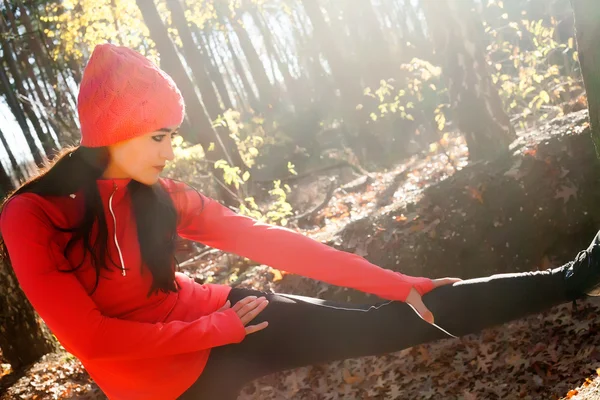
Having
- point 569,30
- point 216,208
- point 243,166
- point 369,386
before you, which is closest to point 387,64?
point 569,30

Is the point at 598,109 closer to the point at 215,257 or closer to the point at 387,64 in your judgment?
the point at 215,257

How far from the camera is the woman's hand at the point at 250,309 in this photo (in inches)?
94.7

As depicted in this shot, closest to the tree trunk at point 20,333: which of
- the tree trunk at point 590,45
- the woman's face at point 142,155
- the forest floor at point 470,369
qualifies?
the forest floor at point 470,369

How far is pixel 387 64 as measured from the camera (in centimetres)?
1798

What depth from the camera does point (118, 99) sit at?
93.0 inches

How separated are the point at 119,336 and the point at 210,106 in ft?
32.1

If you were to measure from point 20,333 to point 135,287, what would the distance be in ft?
20.2

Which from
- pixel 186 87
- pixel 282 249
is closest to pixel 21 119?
pixel 186 87

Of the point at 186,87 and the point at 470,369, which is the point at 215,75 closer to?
the point at 186,87

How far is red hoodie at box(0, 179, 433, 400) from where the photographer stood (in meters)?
2.10

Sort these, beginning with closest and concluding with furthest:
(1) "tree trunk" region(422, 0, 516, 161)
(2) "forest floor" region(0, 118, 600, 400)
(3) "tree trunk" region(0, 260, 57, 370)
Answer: (2) "forest floor" region(0, 118, 600, 400) < (1) "tree trunk" region(422, 0, 516, 161) < (3) "tree trunk" region(0, 260, 57, 370)

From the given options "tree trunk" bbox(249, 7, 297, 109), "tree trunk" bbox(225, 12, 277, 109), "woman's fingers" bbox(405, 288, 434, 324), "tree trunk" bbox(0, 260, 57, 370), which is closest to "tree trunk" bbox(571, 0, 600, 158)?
"woman's fingers" bbox(405, 288, 434, 324)

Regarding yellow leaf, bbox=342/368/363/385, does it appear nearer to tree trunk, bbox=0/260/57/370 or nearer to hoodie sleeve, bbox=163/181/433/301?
hoodie sleeve, bbox=163/181/433/301

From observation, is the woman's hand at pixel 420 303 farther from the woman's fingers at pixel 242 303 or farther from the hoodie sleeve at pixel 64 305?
the hoodie sleeve at pixel 64 305
